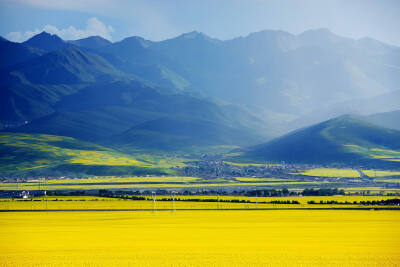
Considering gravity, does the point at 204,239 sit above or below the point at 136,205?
below

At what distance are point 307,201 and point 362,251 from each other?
58421mm

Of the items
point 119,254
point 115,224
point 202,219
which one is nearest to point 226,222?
point 202,219

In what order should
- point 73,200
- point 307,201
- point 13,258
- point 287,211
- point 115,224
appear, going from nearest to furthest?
1. point 13,258
2. point 115,224
3. point 287,211
4. point 307,201
5. point 73,200

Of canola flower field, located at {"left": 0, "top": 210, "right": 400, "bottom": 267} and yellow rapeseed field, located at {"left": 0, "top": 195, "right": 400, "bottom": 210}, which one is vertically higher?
yellow rapeseed field, located at {"left": 0, "top": 195, "right": 400, "bottom": 210}

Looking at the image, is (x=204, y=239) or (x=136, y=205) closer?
(x=204, y=239)

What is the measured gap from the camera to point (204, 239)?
59000mm

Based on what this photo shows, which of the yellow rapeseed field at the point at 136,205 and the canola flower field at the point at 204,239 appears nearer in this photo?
the canola flower field at the point at 204,239

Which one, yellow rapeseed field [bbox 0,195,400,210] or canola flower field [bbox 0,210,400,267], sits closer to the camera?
canola flower field [bbox 0,210,400,267]

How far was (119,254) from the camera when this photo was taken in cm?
5097

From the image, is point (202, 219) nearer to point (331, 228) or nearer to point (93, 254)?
point (331, 228)

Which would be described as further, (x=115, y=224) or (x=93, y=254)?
(x=115, y=224)

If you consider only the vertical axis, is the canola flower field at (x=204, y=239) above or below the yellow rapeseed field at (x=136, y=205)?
below

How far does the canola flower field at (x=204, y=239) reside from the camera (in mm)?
47875

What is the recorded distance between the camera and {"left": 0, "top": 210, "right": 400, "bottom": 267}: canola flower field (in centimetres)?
4788
